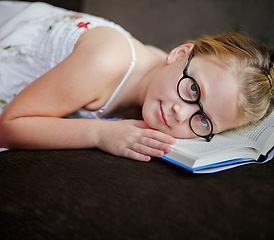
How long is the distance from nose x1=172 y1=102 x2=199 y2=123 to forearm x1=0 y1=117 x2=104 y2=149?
0.23m

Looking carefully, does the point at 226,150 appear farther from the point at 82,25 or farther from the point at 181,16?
the point at 181,16

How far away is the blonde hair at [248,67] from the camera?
907mm

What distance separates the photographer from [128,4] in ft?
5.95

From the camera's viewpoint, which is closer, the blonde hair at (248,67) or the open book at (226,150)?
the open book at (226,150)

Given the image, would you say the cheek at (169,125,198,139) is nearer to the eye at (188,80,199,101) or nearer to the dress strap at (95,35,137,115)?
the eye at (188,80,199,101)

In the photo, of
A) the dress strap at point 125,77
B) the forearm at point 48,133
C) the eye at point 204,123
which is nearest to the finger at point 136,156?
the forearm at point 48,133

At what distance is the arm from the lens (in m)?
0.86

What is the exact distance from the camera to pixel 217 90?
89cm

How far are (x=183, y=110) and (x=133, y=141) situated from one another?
0.18m

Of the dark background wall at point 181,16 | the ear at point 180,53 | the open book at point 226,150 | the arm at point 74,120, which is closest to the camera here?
the open book at point 226,150

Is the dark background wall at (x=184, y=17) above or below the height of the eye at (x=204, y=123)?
above

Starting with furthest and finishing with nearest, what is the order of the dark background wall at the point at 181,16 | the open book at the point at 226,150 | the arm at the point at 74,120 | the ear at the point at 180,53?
1. the dark background wall at the point at 181,16
2. the ear at the point at 180,53
3. the arm at the point at 74,120
4. the open book at the point at 226,150

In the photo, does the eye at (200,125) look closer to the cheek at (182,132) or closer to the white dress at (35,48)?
the cheek at (182,132)

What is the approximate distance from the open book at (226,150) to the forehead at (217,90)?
0.25 ft
